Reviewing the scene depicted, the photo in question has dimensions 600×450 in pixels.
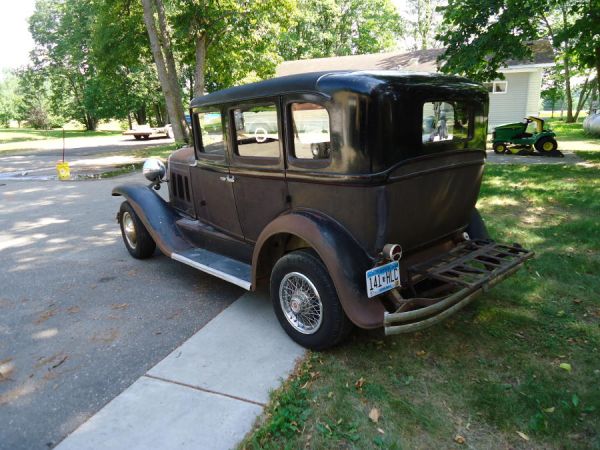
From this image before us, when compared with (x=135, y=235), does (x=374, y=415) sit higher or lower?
lower

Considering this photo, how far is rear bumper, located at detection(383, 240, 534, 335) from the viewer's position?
2.66 metres

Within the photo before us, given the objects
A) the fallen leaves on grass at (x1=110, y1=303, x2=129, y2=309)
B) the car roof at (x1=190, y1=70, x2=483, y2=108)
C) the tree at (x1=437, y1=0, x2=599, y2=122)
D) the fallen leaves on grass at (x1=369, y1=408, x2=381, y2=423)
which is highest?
the tree at (x1=437, y1=0, x2=599, y2=122)

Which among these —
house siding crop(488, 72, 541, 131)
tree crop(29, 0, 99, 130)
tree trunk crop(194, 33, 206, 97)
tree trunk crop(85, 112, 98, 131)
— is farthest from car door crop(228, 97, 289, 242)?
tree trunk crop(85, 112, 98, 131)

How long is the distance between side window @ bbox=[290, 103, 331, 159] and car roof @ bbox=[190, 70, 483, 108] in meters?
0.14

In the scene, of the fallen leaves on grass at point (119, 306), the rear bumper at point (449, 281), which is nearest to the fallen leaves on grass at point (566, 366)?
the rear bumper at point (449, 281)

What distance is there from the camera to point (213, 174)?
4.04m

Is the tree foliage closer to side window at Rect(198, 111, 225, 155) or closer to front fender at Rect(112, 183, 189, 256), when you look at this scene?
front fender at Rect(112, 183, 189, 256)

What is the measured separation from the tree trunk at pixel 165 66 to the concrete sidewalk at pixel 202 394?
13647mm

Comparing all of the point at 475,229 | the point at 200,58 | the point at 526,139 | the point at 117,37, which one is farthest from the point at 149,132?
the point at 475,229

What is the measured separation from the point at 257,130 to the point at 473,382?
246 cm

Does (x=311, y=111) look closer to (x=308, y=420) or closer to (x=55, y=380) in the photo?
(x=308, y=420)

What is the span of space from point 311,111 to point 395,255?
117 centimetres

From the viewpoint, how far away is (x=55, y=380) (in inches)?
114

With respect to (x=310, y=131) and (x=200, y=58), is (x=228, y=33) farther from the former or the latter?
(x=310, y=131)
